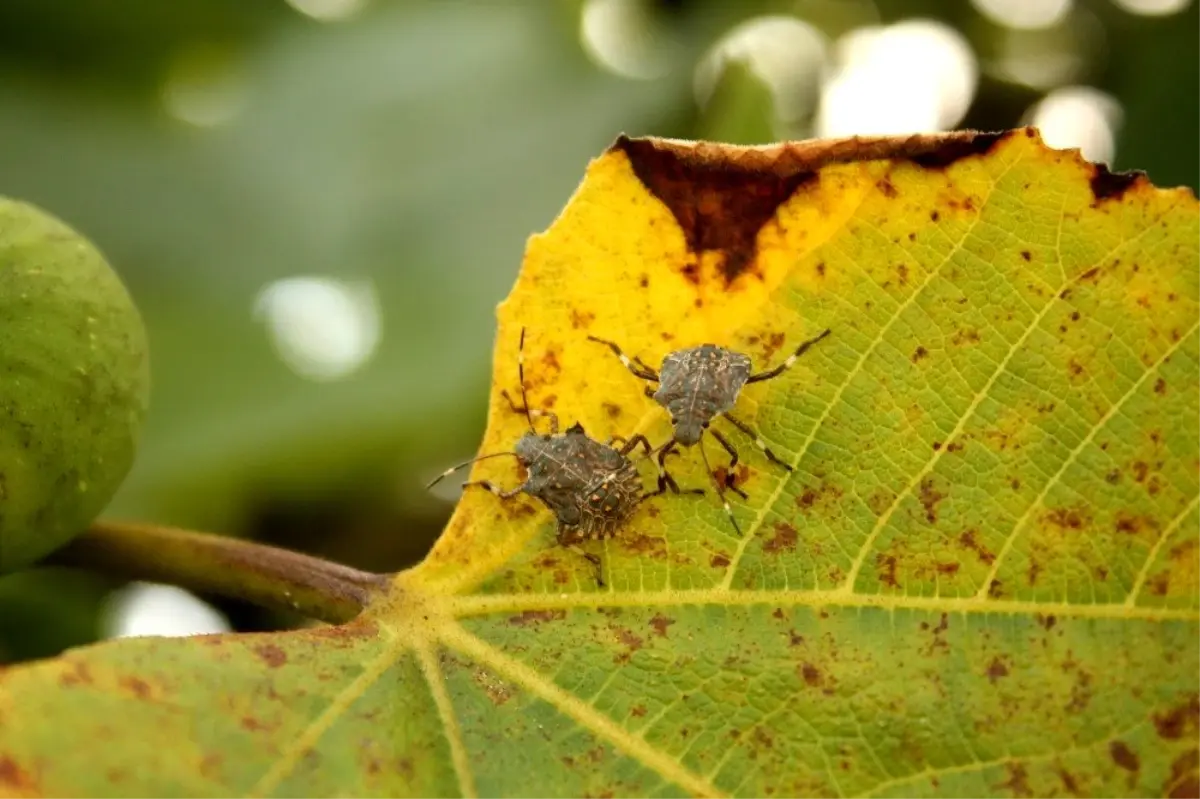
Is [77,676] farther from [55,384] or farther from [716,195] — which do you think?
[716,195]

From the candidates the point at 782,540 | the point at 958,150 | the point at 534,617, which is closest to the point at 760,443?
the point at 782,540

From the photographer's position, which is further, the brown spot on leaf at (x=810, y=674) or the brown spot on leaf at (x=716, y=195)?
the brown spot on leaf at (x=716, y=195)

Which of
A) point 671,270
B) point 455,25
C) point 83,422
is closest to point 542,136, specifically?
point 455,25

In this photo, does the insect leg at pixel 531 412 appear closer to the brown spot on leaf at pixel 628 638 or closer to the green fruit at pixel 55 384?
the brown spot on leaf at pixel 628 638

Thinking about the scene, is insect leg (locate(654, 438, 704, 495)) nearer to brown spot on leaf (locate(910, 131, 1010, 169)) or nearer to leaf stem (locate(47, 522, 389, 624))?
leaf stem (locate(47, 522, 389, 624))

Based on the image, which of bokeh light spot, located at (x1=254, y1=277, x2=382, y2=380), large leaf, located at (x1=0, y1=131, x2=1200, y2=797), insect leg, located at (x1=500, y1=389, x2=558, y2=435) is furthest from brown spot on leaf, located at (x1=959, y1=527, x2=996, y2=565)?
bokeh light spot, located at (x1=254, y1=277, x2=382, y2=380)

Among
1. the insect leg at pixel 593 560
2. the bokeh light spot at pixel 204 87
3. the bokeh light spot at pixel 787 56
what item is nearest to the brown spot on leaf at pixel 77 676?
the insect leg at pixel 593 560

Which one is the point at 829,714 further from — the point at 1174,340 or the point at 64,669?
the point at 64,669
